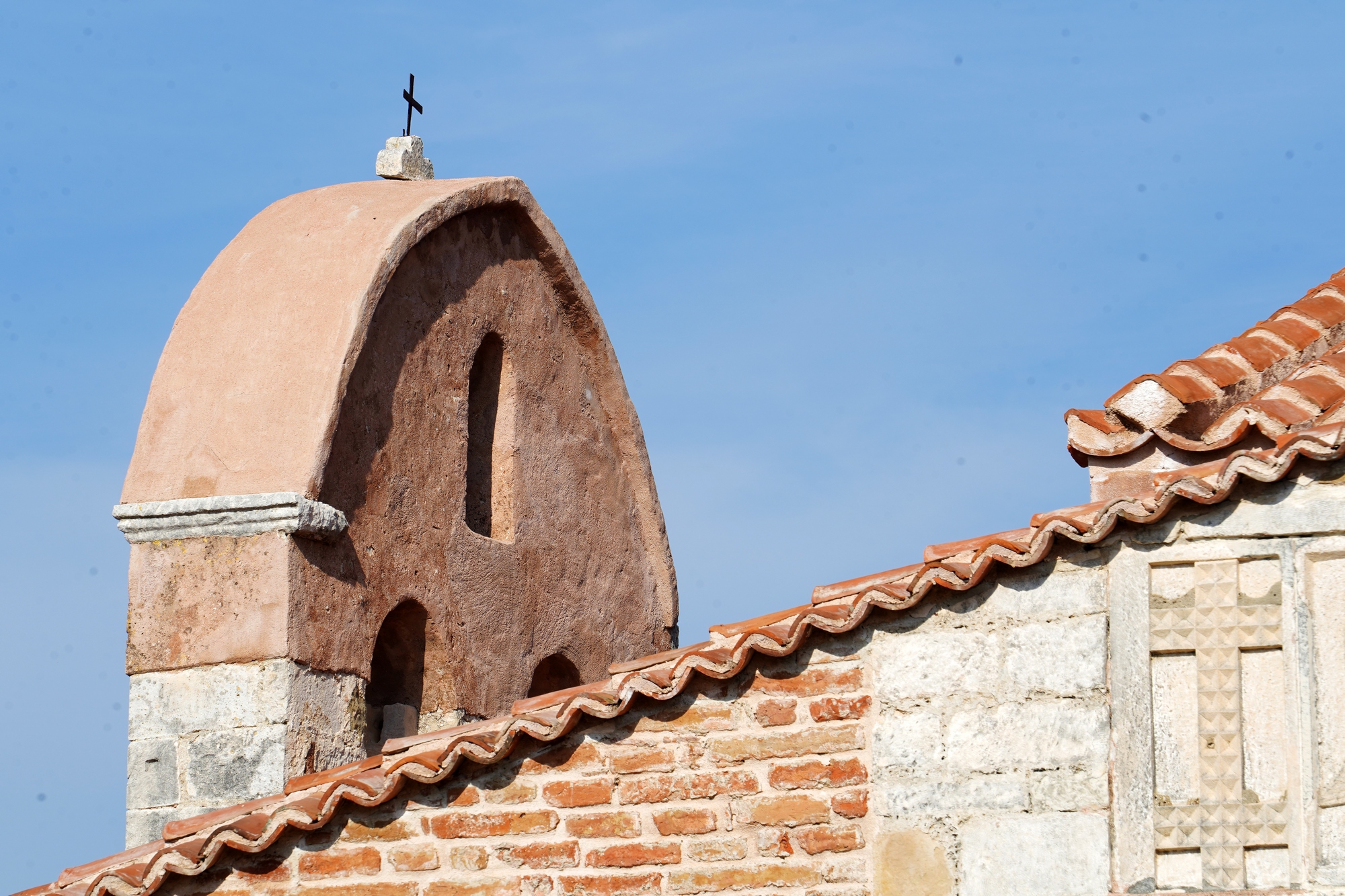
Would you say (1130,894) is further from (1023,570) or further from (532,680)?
(532,680)

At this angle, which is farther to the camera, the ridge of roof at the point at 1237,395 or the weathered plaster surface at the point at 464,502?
the weathered plaster surface at the point at 464,502

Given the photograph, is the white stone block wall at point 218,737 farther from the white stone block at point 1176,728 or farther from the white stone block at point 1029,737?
the white stone block at point 1176,728

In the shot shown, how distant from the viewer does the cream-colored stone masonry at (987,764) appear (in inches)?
179

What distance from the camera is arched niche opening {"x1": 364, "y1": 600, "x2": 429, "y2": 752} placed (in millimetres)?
6789

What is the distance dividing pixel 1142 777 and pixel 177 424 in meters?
3.64


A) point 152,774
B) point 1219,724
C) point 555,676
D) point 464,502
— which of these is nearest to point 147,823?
point 152,774

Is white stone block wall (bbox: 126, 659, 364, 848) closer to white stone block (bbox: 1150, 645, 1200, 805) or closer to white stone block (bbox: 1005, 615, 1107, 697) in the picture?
white stone block (bbox: 1005, 615, 1107, 697)

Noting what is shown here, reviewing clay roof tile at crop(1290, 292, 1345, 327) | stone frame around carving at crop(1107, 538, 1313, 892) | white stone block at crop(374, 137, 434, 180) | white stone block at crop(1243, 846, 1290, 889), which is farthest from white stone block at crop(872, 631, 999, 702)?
white stone block at crop(374, 137, 434, 180)

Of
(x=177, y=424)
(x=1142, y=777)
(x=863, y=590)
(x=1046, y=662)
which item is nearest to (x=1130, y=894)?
(x=1142, y=777)

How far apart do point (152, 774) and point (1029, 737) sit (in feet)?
10.1

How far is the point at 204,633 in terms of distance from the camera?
594 centimetres

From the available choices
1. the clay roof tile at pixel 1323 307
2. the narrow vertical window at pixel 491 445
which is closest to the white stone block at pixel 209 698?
the narrow vertical window at pixel 491 445

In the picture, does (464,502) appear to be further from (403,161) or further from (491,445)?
(403,161)

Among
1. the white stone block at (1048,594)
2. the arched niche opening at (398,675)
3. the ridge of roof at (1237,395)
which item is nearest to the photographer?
the white stone block at (1048,594)
